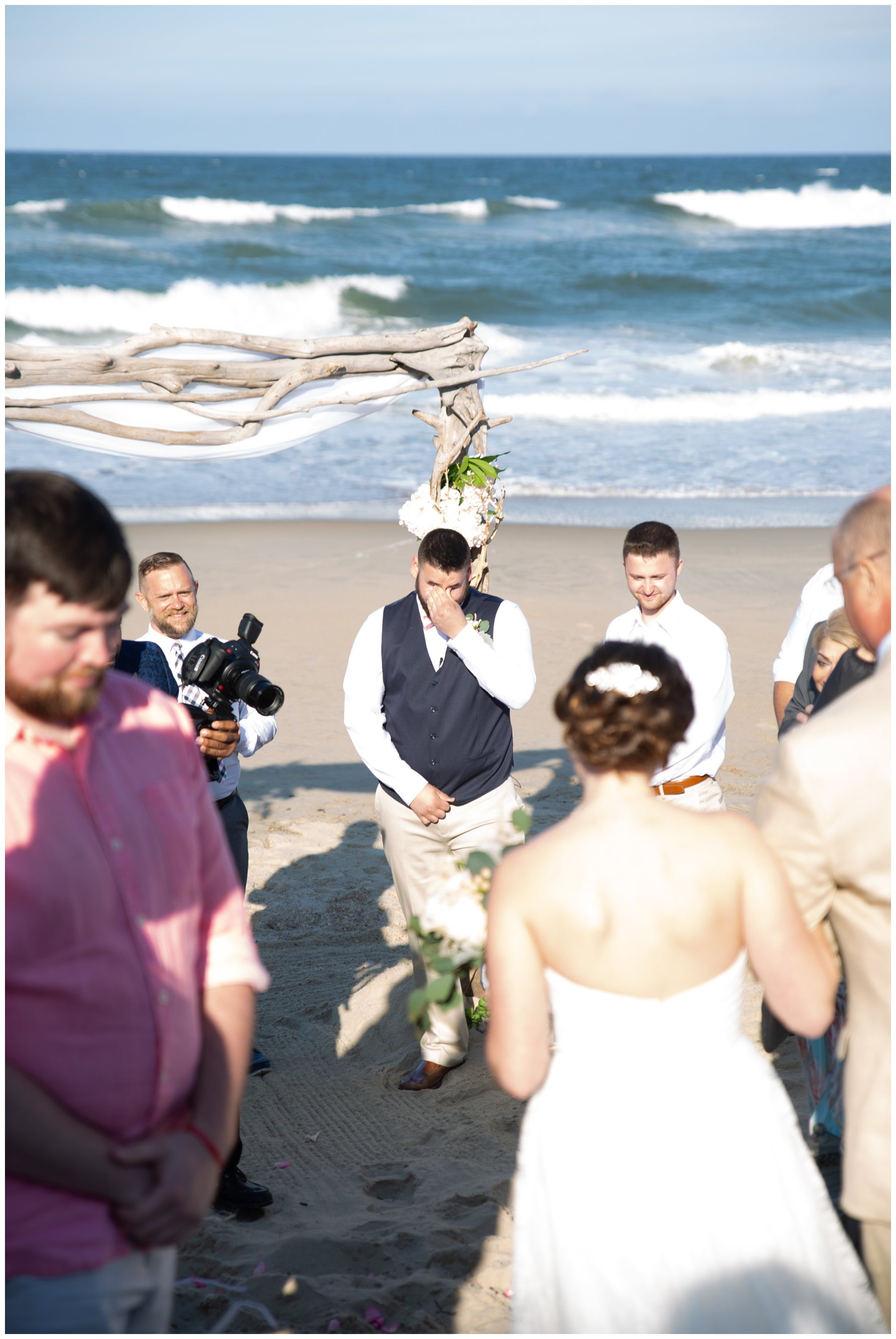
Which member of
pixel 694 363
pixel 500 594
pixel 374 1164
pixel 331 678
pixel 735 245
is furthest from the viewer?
pixel 735 245

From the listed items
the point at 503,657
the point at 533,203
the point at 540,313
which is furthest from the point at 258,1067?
the point at 533,203

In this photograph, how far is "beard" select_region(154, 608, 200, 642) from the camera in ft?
15.1

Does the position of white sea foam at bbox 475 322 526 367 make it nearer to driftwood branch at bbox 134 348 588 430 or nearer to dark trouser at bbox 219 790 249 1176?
driftwood branch at bbox 134 348 588 430

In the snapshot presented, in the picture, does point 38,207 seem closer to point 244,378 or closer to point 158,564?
point 244,378

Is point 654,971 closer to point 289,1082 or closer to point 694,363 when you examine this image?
point 289,1082

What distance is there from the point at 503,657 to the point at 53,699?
2.88 metres

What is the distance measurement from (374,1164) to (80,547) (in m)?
3.05

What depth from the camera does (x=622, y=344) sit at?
2541 centimetres

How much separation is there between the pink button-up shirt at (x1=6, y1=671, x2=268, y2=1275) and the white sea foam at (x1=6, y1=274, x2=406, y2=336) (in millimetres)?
24813

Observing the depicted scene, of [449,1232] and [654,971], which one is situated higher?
[654,971]

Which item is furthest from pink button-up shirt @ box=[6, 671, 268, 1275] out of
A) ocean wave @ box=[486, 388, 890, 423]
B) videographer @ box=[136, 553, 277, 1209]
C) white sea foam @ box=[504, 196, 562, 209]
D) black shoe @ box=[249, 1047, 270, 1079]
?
white sea foam @ box=[504, 196, 562, 209]

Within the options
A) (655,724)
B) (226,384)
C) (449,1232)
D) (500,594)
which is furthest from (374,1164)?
(500,594)

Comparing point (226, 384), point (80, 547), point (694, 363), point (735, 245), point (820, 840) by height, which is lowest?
point (820, 840)

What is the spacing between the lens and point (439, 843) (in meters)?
4.74
